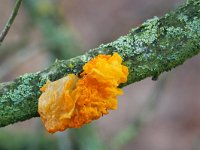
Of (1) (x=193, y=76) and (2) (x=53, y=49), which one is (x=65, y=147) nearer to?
(2) (x=53, y=49)

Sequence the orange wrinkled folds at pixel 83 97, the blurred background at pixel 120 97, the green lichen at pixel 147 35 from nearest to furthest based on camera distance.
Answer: the orange wrinkled folds at pixel 83 97 < the green lichen at pixel 147 35 < the blurred background at pixel 120 97

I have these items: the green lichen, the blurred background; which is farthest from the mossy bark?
the blurred background

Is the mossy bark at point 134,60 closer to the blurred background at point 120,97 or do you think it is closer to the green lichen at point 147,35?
the green lichen at point 147,35

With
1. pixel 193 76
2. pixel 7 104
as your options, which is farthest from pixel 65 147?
pixel 193 76

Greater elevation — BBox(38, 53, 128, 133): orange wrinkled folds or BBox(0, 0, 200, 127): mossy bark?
BBox(0, 0, 200, 127): mossy bark

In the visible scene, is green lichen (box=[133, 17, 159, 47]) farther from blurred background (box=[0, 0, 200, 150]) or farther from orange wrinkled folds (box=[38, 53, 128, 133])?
blurred background (box=[0, 0, 200, 150])

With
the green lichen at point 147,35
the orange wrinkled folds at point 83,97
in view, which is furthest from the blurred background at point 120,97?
the orange wrinkled folds at point 83,97

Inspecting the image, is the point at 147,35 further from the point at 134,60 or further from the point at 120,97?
the point at 120,97
